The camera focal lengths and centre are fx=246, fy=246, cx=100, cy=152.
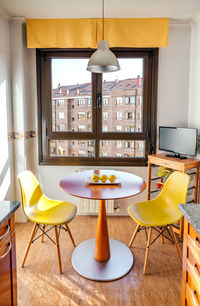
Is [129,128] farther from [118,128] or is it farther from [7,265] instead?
[7,265]

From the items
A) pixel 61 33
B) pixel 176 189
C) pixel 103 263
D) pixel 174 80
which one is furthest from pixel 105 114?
pixel 103 263

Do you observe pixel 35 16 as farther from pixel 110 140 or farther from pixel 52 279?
pixel 52 279

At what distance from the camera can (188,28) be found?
10.6ft

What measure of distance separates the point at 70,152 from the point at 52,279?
1.81m

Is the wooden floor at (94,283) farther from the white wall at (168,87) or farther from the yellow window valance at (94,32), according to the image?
the yellow window valance at (94,32)

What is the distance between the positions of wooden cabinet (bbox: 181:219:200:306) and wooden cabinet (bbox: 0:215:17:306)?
1047 mm

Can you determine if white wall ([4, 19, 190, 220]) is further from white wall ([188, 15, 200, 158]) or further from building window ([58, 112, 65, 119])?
building window ([58, 112, 65, 119])

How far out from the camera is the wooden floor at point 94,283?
6.41 ft

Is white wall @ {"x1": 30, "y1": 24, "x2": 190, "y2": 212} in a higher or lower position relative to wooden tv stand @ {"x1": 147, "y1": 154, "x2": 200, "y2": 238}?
higher

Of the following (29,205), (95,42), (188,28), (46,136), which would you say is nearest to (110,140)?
(46,136)

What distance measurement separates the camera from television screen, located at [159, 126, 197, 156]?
2.88 m

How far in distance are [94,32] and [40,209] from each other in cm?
225

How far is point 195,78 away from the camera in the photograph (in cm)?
314

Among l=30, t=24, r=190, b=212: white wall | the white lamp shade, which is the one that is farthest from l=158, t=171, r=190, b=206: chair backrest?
the white lamp shade
